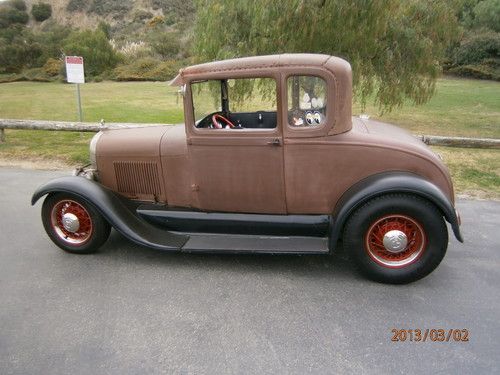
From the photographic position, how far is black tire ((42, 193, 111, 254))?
4.02 meters

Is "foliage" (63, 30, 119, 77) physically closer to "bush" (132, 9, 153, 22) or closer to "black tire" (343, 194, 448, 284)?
"bush" (132, 9, 153, 22)

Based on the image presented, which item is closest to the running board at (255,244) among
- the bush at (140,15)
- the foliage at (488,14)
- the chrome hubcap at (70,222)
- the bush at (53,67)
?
the chrome hubcap at (70,222)

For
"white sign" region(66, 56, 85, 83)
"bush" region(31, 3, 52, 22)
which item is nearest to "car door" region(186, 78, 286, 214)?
"white sign" region(66, 56, 85, 83)

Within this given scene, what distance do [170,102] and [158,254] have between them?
42.3 ft

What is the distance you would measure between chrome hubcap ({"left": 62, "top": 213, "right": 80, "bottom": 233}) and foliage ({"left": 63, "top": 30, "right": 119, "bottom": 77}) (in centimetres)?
2519

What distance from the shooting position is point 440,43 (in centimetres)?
953

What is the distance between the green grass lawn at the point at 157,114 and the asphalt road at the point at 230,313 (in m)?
2.01

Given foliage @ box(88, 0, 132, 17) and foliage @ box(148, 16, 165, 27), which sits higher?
foliage @ box(88, 0, 132, 17)

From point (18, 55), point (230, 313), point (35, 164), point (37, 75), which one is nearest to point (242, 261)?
point (230, 313)

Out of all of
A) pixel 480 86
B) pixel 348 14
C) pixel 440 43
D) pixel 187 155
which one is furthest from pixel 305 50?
pixel 480 86

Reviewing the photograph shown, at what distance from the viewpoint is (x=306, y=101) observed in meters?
3.77

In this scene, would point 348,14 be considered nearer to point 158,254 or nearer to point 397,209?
point 397,209

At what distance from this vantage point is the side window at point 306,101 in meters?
3.60

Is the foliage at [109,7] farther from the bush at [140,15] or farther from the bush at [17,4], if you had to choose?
the bush at [17,4]
